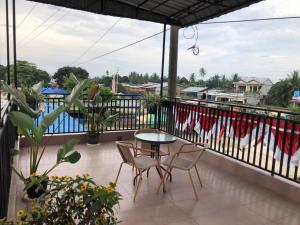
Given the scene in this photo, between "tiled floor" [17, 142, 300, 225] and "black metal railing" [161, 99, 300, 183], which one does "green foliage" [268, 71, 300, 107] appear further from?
"tiled floor" [17, 142, 300, 225]

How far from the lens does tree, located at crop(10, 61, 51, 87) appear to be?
4.73 metres

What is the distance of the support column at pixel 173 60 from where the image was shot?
6156mm

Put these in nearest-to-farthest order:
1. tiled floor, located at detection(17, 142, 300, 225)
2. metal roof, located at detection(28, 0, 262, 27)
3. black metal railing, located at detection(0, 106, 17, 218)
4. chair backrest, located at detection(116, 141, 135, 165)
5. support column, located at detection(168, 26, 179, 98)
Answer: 1. black metal railing, located at detection(0, 106, 17, 218)
2. tiled floor, located at detection(17, 142, 300, 225)
3. chair backrest, located at detection(116, 141, 135, 165)
4. metal roof, located at detection(28, 0, 262, 27)
5. support column, located at detection(168, 26, 179, 98)

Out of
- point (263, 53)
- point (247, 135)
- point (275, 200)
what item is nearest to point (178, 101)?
point (247, 135)

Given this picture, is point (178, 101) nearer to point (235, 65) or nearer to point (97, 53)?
point (97, 53)

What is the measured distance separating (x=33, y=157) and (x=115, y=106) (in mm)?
3196

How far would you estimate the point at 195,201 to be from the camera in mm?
2957

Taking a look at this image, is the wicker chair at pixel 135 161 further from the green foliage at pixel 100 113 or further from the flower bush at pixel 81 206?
the green foliage at pixel 100 113

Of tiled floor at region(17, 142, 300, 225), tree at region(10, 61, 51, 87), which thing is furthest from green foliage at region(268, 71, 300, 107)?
tiled floor at region(17, 142, 300, 225)

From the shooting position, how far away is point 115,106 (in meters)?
5.77

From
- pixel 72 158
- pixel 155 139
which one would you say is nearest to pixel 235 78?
pixel 155 139

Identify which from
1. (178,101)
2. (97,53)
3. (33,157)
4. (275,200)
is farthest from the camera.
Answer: (97,53)

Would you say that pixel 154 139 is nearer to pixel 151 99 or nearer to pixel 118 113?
pixel 118 113

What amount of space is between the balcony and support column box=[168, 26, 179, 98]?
123cm
